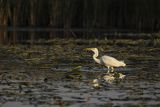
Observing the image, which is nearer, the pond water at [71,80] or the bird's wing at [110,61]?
the pond water at [71,80]

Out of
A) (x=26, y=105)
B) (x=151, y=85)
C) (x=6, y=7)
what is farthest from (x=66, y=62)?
(x=6, y=7)

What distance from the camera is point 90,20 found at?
35531 mm

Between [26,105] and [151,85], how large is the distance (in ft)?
10.8

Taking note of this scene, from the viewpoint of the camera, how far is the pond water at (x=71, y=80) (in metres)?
10.1

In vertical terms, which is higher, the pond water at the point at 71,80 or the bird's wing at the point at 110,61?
the bird's wing at the point at 110,61

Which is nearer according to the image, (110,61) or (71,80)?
(71,80)

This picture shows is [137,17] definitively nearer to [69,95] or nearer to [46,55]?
[46,55]

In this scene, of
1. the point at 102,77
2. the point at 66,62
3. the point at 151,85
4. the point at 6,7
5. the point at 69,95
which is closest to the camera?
the point at 69,95

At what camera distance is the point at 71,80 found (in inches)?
499

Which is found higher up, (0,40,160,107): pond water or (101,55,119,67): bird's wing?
(101,55,119,67): bird's wing

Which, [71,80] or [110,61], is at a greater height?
[110,61]

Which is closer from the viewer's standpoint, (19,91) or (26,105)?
(26,105)

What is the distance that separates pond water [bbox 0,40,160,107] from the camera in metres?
10.1

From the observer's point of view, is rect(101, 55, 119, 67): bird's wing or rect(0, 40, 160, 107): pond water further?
rect(101, 55, 119, 67): bird's wing
